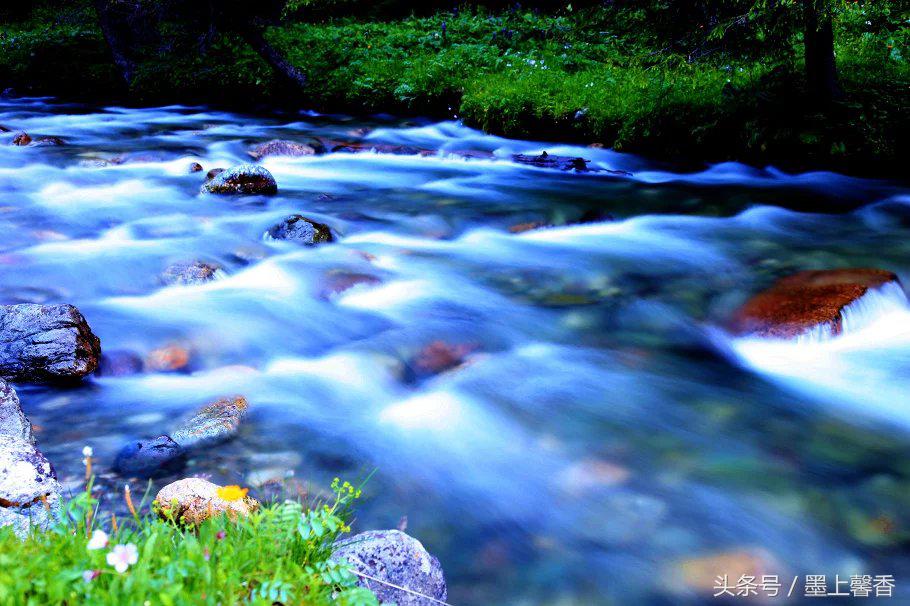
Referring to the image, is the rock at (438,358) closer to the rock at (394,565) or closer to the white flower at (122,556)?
the rock at (394,565)

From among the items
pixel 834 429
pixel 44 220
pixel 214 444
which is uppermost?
pixel 44 220

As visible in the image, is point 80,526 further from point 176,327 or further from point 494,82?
point 494,82

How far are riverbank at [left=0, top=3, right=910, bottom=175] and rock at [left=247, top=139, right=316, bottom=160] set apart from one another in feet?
9.53

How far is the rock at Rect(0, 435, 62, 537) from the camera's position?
253cm

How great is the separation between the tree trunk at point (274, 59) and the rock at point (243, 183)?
6.35m

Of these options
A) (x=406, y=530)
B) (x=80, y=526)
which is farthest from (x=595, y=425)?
(x=80, y=526)

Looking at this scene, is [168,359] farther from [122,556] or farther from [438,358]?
[122,556]

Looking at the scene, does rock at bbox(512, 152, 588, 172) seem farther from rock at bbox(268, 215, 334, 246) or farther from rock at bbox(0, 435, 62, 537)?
rock at bbox(0, 435, 62, 537)

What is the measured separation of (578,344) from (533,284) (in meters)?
1.21

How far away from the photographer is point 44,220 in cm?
776

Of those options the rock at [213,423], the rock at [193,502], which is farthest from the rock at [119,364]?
the rock at [193,502]

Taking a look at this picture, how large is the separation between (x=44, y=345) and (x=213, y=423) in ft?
3.91

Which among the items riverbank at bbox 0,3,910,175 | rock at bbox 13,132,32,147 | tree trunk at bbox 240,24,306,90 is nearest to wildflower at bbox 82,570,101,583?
riverbank at bbox 0,3,910,175

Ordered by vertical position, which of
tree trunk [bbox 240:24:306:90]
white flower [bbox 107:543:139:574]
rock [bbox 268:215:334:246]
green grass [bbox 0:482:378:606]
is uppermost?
tree trunk [bbox 240:24:306:90]
